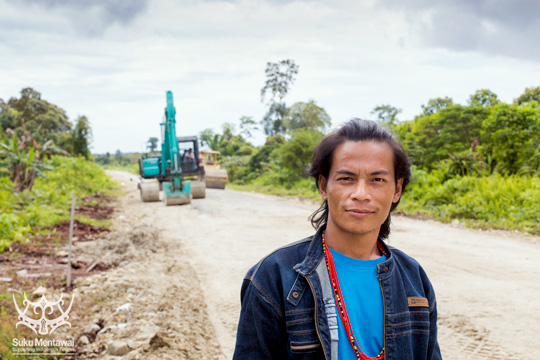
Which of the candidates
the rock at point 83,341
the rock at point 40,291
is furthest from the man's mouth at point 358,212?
the rock at point 40,291

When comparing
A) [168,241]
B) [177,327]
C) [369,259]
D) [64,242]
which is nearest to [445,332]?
[177,327]

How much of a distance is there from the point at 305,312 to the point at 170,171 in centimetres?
1463

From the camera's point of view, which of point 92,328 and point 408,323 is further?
point 92,328

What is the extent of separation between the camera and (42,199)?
12930mm

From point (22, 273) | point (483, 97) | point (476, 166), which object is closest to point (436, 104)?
point (483, 97)

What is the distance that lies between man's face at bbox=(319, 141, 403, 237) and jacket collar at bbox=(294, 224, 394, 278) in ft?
0.34

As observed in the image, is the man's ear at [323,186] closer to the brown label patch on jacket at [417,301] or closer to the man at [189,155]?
the brown label patch on jacket at [417,301]

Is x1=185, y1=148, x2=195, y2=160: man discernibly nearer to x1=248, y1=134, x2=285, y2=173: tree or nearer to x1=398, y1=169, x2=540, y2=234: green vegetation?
x1=398, y1=169, x2=540, y2=234: green vegetation

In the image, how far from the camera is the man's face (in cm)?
168

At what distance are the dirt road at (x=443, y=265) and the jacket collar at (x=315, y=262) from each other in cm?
267

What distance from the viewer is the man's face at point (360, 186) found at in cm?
168

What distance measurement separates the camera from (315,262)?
1.62 m

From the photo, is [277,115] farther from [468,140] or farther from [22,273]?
[22,273]

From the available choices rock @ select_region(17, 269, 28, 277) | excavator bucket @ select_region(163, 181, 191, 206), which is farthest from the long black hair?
excavator bucket @ select_region(163, 181, 191, 206)
